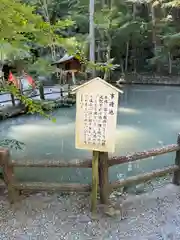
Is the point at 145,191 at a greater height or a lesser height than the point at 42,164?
lesser

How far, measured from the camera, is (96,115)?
9.98ft

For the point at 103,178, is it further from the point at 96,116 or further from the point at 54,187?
the point at 96,116

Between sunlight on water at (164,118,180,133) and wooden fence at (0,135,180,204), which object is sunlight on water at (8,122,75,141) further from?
wooden fence at (0,135,180,204)

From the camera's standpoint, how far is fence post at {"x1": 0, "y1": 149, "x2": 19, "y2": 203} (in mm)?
3275

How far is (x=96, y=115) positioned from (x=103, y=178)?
77cm

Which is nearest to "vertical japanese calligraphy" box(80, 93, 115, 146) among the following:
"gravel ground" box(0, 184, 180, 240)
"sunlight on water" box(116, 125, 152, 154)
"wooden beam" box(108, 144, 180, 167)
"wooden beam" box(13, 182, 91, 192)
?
"wooden beam" box(108, 144, 180, 167)

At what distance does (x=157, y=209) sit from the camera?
3.42 metres

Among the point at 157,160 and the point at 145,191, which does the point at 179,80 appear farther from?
the point at 145,191

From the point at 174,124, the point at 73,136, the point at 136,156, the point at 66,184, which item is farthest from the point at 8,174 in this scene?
the point at 174,124

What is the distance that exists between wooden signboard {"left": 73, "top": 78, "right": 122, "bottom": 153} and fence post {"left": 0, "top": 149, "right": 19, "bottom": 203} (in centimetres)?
87

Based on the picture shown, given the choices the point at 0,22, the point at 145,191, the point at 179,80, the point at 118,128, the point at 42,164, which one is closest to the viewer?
the point at 0,22

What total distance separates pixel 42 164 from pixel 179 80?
45.8ft

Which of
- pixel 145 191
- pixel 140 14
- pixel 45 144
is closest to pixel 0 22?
pixel 145 191

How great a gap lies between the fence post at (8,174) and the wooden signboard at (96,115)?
87 centimetres
